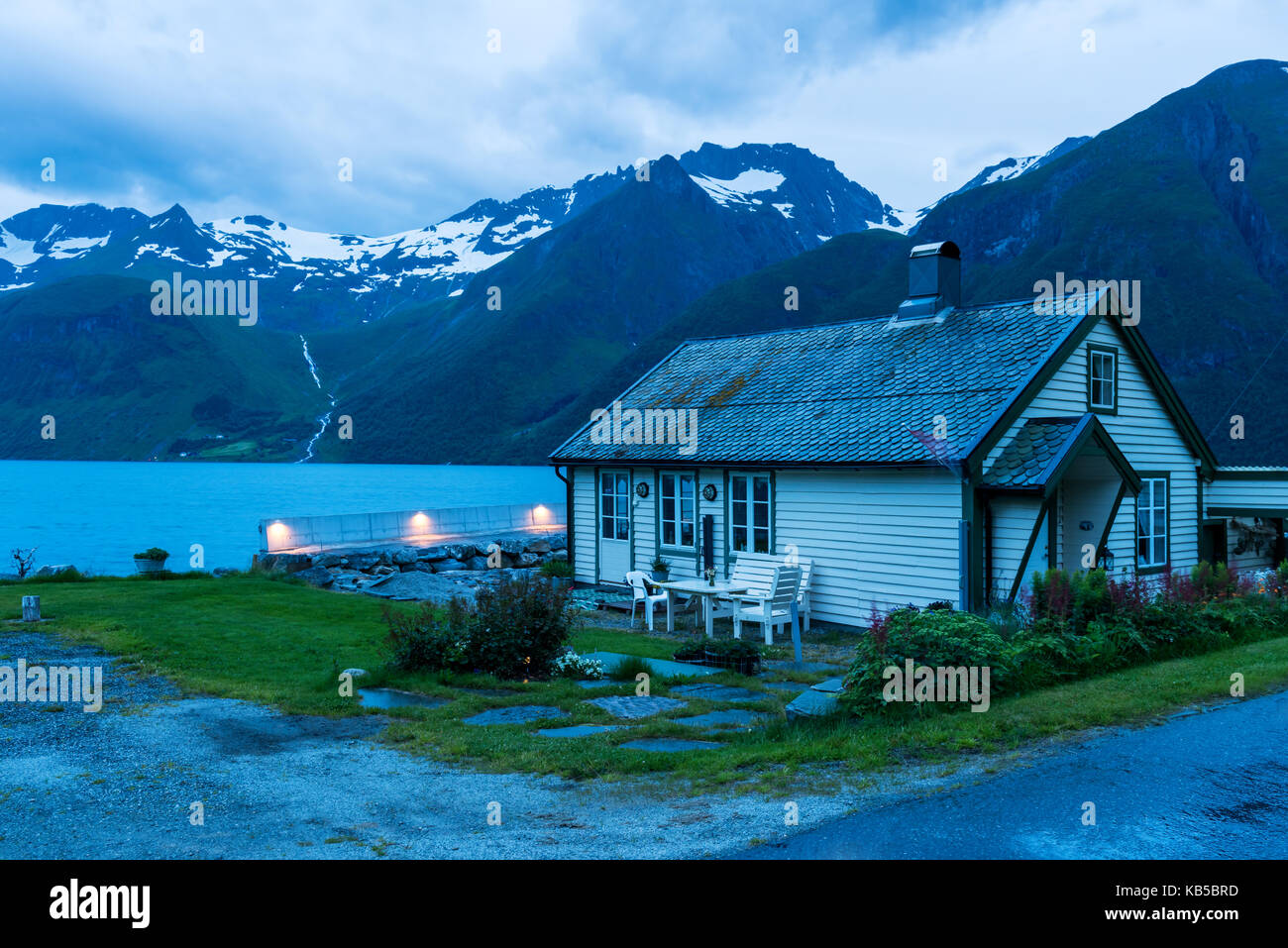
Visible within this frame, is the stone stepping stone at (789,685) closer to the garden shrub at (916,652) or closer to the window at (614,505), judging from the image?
the garden shrub at (916,652)

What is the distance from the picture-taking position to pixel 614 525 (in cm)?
2303

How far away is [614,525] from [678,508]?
2.42 metres

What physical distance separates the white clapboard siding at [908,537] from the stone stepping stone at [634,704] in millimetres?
6813

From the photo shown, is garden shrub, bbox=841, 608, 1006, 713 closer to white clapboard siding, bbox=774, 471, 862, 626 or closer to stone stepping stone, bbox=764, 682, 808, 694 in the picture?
stone stepping stone, bbox=764, 682, 808, 694

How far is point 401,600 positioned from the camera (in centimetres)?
2248

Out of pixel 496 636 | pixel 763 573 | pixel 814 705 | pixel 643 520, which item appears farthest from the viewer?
pixel 643 520

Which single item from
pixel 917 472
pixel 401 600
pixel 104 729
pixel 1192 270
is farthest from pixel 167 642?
pixel 1192 270

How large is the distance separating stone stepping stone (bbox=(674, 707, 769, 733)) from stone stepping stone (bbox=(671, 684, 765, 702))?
2.46 feet

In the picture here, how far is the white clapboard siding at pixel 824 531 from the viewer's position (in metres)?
17.7

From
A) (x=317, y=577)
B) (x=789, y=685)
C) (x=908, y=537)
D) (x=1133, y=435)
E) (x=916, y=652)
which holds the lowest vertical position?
(x=789, y=685)

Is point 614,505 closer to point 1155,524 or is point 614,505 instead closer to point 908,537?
point 908,537

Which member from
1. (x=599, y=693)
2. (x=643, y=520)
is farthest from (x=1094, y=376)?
(x=599, y=693)

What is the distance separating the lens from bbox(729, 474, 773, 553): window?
1938cm
